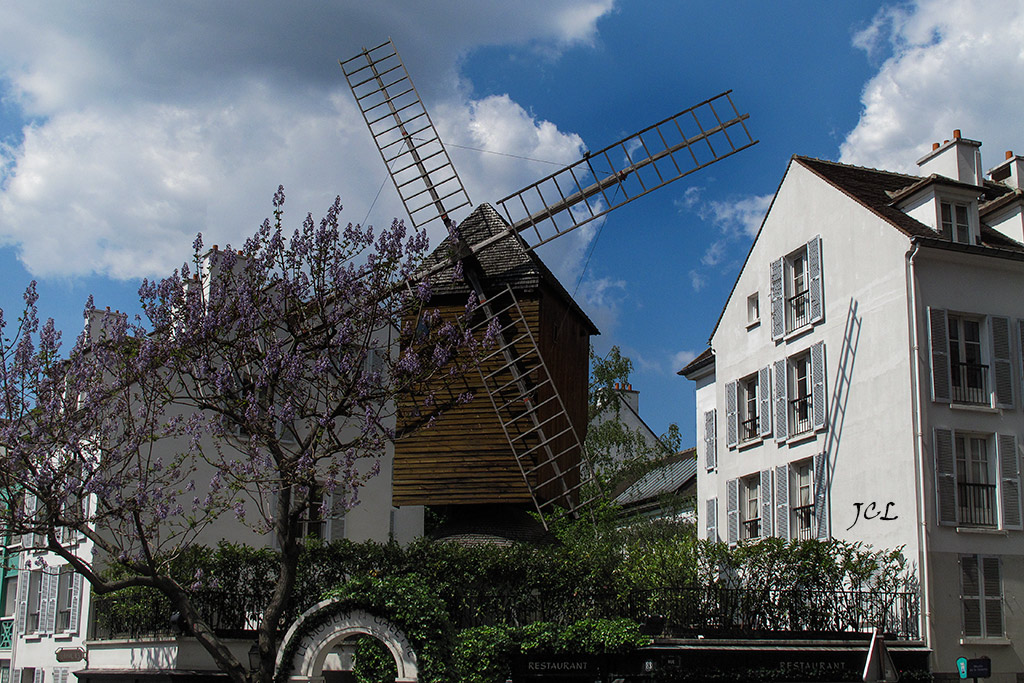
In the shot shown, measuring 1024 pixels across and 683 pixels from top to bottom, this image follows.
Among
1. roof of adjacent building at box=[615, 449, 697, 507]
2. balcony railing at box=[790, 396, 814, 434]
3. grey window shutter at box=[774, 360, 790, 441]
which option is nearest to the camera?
balcony railing at box=[790, 396, 814, 434]

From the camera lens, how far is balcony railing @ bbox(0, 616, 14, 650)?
29.5m

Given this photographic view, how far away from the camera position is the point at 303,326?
18.5 meters

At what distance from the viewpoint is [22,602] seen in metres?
28.8

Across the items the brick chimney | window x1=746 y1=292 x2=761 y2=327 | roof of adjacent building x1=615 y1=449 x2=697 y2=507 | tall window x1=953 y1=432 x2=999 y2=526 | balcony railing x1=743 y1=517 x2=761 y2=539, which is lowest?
balcony railing x1=743 y1=517 x2=761 y2=539

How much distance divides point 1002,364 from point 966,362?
0.64 m

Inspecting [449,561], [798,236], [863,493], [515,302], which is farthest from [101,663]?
[798,236]

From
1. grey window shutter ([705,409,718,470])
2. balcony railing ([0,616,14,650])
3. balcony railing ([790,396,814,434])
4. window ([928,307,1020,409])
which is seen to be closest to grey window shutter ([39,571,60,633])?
balcony railing ([0,616,14,650])

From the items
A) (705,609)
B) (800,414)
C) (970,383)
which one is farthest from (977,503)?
(705,609)

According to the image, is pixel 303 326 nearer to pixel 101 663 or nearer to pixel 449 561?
pixel 449 561

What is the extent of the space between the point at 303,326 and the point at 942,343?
11389 millimetres

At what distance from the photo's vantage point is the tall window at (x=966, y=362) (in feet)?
65.5

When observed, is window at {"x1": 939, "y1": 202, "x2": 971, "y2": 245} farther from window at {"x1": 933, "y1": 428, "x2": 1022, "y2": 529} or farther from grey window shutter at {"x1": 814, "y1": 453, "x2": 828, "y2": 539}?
grey window shutter at {"x1": 814, "y1": 453, "x2": 828, "y2": 539}

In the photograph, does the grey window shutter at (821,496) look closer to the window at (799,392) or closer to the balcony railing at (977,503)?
the window at (799,392)

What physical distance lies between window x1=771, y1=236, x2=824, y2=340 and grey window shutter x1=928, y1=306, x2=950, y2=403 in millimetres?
2773
